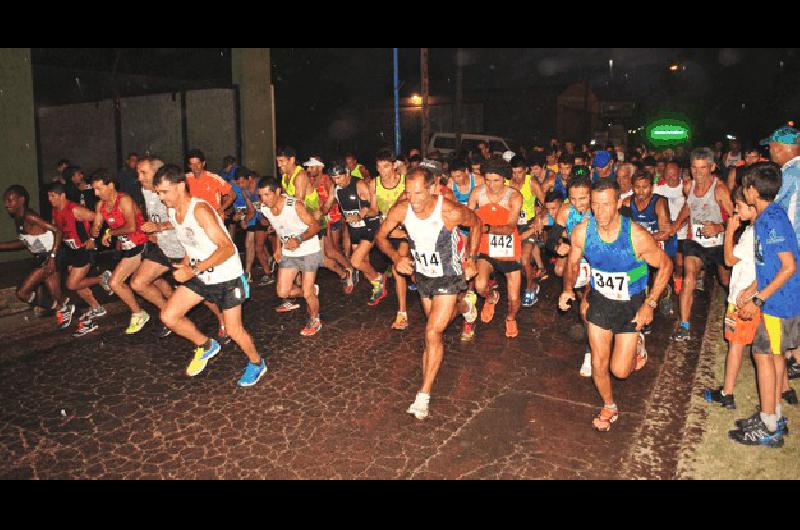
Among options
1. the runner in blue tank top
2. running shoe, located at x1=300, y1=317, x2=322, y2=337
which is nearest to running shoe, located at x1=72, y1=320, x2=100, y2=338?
running shoe, located at x1=300, y1=317, x2=322, y2=337

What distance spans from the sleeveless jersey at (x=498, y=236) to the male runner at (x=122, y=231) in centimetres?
401

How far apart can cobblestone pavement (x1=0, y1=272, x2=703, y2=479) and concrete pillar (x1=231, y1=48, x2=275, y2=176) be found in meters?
9.77

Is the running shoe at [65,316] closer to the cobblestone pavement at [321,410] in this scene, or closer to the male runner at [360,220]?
the cobblestone pavement at [321,410]

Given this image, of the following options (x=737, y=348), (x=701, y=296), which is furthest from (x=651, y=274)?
(x=737, y=348)

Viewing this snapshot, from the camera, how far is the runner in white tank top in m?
6.94

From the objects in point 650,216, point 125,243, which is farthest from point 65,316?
point 650,216

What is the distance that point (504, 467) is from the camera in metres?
4.24

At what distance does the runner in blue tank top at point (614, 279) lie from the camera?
4.45 meters

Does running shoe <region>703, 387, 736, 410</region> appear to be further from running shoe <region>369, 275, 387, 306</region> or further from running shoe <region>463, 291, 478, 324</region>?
running shoe <region>369, 275, 387, 306</region>

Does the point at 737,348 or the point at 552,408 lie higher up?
the point at 737,348

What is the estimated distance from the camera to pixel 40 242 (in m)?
7.69

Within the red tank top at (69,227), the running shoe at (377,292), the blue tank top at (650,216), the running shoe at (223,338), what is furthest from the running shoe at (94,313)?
the blue tank top at (650,216)
